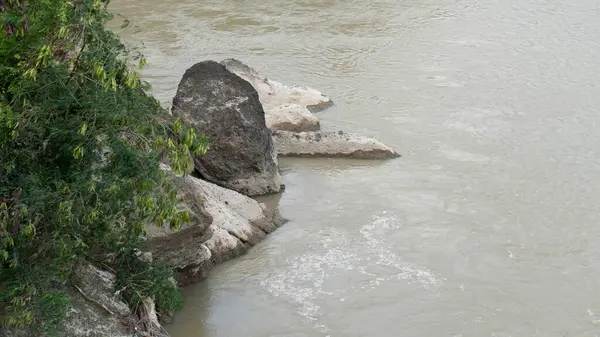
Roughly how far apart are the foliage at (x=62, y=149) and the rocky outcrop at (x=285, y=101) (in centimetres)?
632

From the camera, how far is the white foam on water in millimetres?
9008

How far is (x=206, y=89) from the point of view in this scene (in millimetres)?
11500

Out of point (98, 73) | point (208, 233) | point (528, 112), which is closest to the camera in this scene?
point (98, 73)

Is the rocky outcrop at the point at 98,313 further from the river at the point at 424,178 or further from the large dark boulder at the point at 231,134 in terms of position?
the large dark boulder at the point at 231,134

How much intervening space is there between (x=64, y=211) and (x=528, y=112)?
9429mm

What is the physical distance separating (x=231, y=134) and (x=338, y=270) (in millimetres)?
2497

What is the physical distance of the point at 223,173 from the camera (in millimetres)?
11156

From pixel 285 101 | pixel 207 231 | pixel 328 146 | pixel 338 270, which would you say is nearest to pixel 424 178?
pixel 328 146

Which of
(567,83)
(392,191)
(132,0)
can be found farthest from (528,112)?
(132,0)

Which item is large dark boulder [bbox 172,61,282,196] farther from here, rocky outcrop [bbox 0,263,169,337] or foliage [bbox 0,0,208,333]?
foliage [bbox 0,0,208,333]

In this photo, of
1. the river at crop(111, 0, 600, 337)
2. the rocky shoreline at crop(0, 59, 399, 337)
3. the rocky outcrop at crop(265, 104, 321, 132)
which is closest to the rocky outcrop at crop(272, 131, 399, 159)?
the rocky shoreline at crop(0, 59, 399, 337)

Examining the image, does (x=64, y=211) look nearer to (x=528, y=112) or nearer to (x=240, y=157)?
(x=240, y=157)

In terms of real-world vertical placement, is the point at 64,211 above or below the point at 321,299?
above

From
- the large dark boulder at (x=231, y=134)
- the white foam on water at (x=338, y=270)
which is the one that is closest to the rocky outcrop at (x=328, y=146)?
the large dark boulder at (x=231, y=134)
